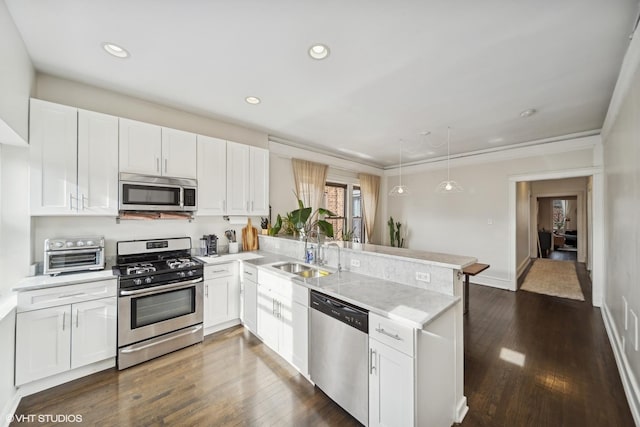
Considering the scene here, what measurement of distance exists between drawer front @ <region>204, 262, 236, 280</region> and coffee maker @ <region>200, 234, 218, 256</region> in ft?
1.11

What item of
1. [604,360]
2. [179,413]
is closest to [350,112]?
[179,413]

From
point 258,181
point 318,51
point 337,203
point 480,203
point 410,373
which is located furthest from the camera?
point 337,203

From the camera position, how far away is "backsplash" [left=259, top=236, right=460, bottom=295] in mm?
1848

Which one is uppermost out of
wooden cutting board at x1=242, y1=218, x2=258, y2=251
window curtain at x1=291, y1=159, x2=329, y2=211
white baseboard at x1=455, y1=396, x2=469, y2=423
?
window curtain at x1=291, y1=159, x2=329, y2=211

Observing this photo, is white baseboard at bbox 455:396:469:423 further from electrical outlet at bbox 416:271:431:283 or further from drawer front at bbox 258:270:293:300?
drawer front at bbox 258:270:293:300

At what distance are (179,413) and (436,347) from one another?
1.93 meters

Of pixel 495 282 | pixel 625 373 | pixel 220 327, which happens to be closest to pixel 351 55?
pixel 220 327

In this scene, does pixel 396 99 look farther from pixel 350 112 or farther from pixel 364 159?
pixel 364 159

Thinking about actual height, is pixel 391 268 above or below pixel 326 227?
below

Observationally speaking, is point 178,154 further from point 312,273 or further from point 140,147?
point 312,273

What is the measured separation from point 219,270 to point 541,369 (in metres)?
3.52

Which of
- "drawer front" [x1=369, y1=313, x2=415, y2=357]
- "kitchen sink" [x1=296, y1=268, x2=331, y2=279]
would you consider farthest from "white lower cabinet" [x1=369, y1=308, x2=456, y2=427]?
"kitchen sink" [x1=296, y1=268, x2=331, y2=279]

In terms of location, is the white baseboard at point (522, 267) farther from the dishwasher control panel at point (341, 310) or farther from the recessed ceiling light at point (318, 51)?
the recessed ceiling light at point (318, 51)

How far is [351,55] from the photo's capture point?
6.73ft
